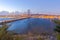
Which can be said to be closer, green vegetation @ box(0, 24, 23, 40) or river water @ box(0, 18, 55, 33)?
green vegetation @ box(0, 24, 23, 40)

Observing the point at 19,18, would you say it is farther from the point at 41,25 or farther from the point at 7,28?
the point at 7,28

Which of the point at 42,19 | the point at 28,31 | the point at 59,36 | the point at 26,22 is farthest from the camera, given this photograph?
the point at 42,19

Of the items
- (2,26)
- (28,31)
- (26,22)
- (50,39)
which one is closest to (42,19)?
(26,22)

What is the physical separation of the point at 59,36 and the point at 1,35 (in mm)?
899

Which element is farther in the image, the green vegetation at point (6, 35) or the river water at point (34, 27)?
the river water at point (34, 27)

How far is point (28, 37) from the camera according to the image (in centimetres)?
329

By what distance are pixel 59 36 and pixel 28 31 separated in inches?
36.9

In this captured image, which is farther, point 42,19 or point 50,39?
point 42,19

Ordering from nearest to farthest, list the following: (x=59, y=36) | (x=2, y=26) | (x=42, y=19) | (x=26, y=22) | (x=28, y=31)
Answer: (x=59, y=36)
(x=2, y=26)
(x=28, y=31)
(x=26, y=22)
(x=42, y=19)

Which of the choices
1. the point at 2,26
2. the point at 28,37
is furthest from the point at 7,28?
the point at 28,37

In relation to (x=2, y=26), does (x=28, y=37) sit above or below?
below

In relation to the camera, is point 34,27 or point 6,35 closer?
point 6,35

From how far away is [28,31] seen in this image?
12.0 feet

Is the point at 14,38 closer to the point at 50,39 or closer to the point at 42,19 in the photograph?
the point at 50,39
